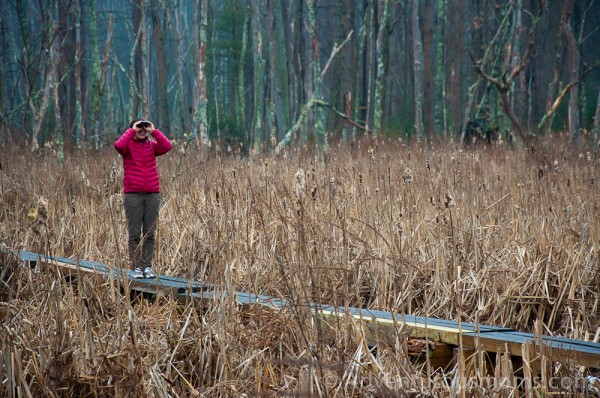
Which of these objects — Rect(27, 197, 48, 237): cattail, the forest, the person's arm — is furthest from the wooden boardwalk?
the person's arm

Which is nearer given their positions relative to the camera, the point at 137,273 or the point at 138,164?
the point at 137,273

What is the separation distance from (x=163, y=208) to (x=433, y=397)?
4132 mm

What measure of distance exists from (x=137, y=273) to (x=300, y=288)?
149 cm

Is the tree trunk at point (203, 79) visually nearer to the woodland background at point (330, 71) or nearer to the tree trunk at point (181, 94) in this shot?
the woodland background at point (330, 71)

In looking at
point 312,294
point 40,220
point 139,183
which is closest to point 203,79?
point 139,183

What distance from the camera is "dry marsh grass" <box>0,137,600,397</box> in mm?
2748

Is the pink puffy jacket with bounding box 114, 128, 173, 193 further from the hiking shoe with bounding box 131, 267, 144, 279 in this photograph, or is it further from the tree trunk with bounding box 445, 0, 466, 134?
the tree trunk with bounding box 445, 0, 466, 134

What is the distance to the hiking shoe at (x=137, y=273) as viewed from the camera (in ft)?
13.5

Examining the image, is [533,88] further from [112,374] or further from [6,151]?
[112,374]

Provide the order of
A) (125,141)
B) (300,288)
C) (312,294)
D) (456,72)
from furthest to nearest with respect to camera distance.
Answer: (456,72) → (125,141) → (300,288) → (312,294)

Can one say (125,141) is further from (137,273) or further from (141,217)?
(137,273)

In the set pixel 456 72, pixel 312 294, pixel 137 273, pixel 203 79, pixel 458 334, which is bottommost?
pixel 137 273

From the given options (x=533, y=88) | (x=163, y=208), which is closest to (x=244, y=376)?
(x=163, y=208)

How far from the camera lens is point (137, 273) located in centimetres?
420
